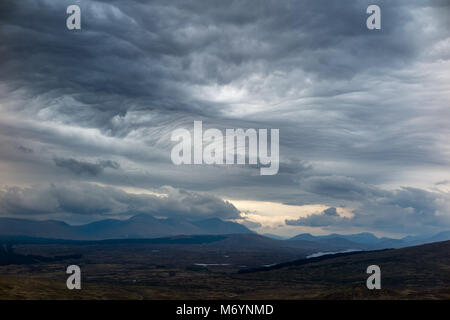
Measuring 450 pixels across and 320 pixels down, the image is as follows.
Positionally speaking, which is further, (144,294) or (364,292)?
(144,294)

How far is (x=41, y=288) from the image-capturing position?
172875 mm

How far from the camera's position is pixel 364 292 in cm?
15962
